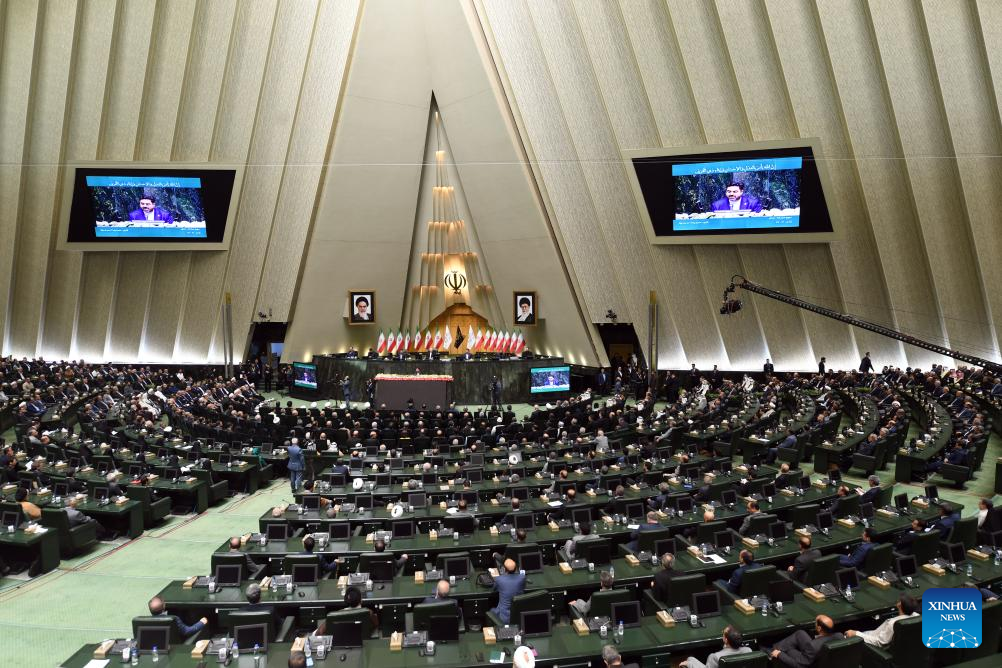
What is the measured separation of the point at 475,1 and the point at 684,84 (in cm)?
884

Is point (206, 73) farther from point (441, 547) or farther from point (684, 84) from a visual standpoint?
point (441, 547)

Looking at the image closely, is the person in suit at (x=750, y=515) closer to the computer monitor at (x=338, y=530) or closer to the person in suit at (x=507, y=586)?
the person in suit at (x=507, y=586)

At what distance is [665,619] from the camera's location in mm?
6504

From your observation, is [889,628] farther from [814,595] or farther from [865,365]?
[865,365]

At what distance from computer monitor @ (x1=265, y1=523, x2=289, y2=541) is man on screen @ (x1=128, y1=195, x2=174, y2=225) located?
23.0 m

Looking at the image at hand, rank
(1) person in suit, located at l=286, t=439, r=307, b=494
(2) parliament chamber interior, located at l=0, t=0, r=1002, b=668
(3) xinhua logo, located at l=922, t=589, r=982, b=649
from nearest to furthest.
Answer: (3) xinhua logo, located at l=922, t=589, r=982, b=649 → (2) parliament chamber interior, located at l=0, t=0, r=1002, b=668 → (1) person in suit, located at l=286, t=439, r=307, b=494

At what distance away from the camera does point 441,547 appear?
8.62 m

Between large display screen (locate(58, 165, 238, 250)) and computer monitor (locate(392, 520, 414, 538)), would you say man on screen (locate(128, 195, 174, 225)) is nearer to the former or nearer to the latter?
large display screen (locate(58, 165, 238, 250))

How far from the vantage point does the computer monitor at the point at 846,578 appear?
279 inches

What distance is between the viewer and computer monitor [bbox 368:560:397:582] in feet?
24.6

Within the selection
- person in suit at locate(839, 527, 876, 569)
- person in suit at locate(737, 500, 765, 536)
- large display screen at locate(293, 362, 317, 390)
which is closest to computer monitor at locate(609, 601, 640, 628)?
person in suit at locate(839, 527, 876, 569)

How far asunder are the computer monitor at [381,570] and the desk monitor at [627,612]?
2562mm

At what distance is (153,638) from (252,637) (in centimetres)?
91

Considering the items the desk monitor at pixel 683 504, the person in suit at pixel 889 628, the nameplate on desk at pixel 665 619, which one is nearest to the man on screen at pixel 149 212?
the desk monitor at pixel 683 504
